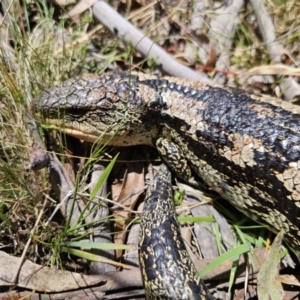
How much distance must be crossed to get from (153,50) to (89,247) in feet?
6.29

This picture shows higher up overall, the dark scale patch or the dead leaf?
the dark scale patch

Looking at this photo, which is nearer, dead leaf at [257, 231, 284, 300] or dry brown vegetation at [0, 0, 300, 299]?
dead leaf at [257, 231, 284, 300]

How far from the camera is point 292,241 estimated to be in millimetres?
3689

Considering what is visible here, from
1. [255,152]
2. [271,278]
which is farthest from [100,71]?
[271,278]

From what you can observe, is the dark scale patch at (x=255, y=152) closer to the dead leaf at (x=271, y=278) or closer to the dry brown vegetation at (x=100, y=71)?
the dead leaf at (x=271, y=278)

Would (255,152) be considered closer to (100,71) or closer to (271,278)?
(271,278)

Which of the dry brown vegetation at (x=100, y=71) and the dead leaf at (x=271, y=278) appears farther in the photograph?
the dry brown vegetation at (x=100, y=71)

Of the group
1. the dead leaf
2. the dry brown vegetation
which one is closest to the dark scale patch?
the dead leaf

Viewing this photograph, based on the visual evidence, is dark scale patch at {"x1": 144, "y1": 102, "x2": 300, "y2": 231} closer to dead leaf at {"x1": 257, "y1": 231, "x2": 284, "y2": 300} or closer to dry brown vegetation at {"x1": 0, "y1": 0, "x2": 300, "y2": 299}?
dead leaf at {"x1": 257, "y1": 231, "x2": 284, "y2": 300}

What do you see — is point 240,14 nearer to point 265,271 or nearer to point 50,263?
point 265,271

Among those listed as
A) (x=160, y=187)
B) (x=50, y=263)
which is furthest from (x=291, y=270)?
(x=50, y=263)

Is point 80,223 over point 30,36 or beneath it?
beneath

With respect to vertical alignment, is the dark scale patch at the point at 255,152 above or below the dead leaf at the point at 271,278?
above

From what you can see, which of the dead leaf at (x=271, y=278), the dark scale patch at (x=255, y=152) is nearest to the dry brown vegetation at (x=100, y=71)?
the dead leaf at (x=271, y=278)
